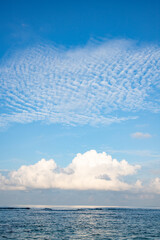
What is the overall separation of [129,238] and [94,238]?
7061mm

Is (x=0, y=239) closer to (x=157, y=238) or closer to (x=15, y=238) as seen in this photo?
(x=15, y=238)

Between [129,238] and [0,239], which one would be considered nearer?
[0,239]

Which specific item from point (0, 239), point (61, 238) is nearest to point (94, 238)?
point (61, 238)

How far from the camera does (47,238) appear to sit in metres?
45.0

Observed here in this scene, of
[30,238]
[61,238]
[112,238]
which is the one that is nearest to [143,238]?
[112,238]

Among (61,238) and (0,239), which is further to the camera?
(61,238)

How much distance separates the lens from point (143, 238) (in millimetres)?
46469

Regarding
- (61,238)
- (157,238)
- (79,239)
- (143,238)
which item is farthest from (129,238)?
(61,238)

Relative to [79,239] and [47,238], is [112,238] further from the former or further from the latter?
[47,238]

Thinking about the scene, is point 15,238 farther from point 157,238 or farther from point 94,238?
point 157,238

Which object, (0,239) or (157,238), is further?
(157,238)

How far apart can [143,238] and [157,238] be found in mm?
2891

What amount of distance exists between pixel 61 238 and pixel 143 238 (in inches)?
652

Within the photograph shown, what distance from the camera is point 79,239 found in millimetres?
44062
